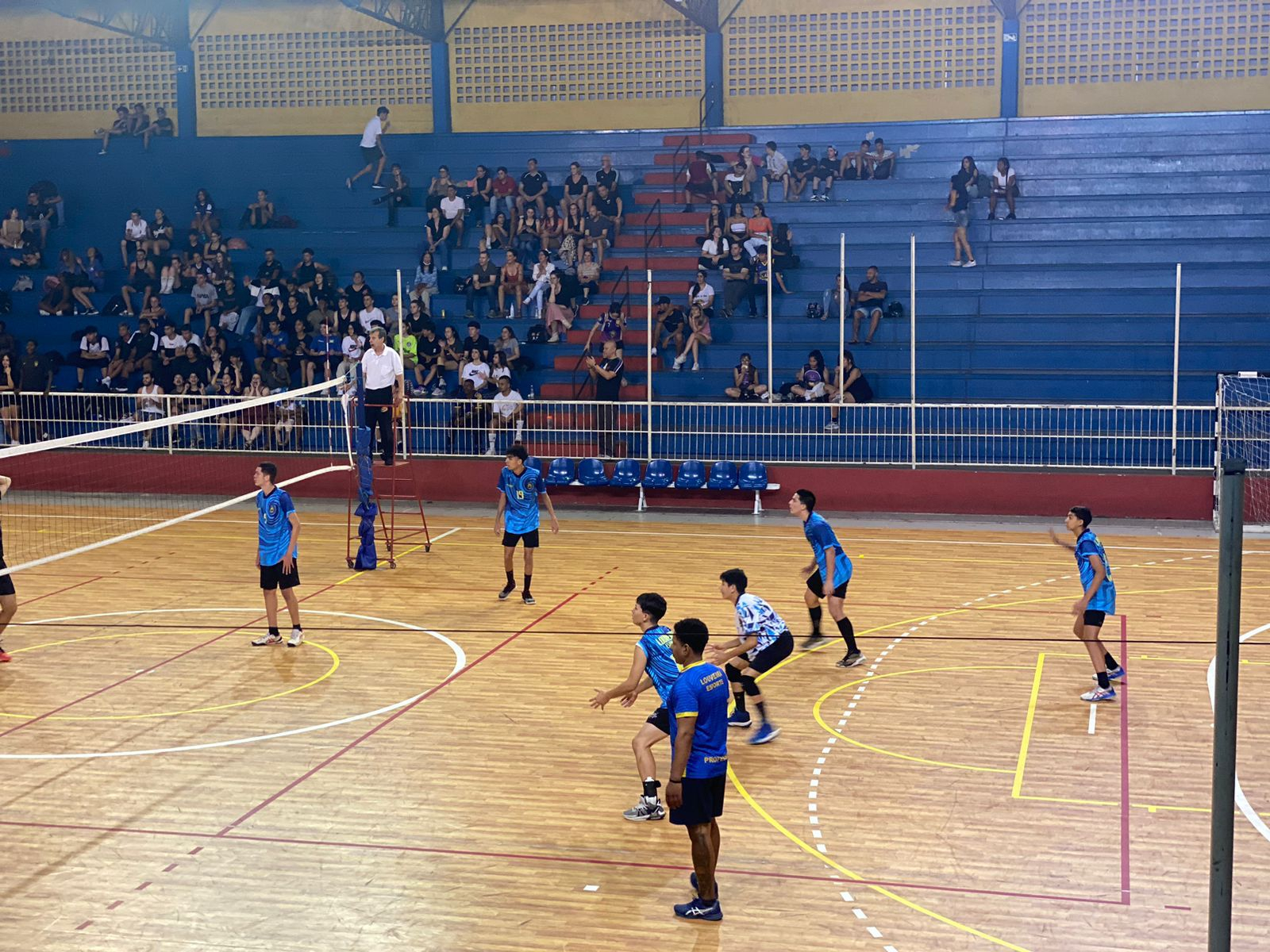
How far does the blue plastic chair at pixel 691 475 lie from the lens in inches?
809

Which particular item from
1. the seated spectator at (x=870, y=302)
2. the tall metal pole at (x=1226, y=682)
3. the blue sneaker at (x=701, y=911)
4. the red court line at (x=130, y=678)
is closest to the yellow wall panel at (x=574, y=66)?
the seated spectator at (x=870, y=302)

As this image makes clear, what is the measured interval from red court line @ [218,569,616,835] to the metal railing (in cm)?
646

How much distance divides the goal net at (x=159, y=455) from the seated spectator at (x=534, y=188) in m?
5.78

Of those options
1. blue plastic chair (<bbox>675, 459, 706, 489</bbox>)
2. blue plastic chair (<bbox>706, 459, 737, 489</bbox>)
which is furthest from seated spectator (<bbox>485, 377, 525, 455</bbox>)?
blue plastic chair (<bbox>706, 459, 737, 489</bbox>)

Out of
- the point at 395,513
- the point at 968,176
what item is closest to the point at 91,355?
the point at 395,513

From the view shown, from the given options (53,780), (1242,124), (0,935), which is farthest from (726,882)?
(1242,124)

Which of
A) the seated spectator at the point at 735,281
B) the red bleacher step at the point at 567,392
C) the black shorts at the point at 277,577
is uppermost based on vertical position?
the seated spectator at the point at 735,281

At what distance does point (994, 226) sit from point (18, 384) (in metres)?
17.5

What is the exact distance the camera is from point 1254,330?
22422 mm

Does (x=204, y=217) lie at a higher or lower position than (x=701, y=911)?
higher

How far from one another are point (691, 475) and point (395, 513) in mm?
4529

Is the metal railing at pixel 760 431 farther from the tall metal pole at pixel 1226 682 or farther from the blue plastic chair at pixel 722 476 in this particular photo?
the tall metal pole at pixel 1226 682

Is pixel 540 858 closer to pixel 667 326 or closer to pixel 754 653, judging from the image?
pixel 754 653

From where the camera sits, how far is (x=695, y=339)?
75.3 ft
